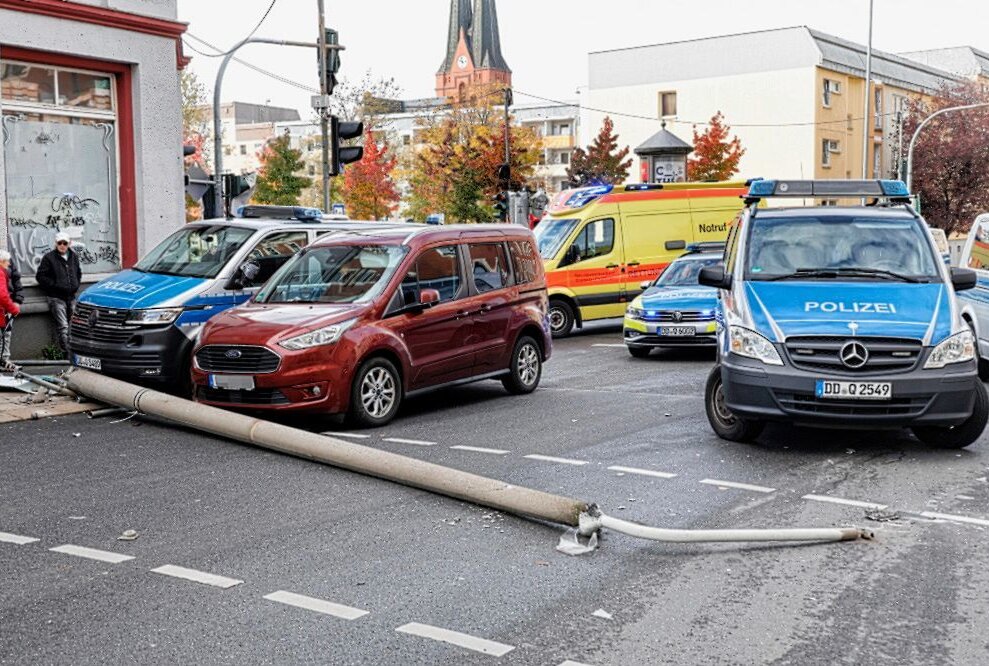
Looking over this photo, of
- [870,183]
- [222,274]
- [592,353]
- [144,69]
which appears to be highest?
[144,69]

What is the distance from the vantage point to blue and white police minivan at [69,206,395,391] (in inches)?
488

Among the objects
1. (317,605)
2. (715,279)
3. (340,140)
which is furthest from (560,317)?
(317,605)

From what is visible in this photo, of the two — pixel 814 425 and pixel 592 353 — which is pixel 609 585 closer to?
pixel 814 425

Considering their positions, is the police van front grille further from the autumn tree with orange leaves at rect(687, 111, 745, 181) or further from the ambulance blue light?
the autumn tree with orange leaves at rect(687, 111, 745, 181)

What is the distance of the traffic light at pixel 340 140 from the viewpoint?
1847 centimetres

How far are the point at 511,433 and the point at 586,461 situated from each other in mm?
1534

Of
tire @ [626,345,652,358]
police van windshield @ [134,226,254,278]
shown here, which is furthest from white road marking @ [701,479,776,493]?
tire @ [626,345,652,358]

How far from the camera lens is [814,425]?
9.14m

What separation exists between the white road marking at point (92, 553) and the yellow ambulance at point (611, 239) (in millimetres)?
14991

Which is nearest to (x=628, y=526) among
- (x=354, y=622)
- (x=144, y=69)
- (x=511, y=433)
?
(x=354, y=622)

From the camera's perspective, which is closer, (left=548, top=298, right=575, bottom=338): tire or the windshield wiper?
the windshield wiper

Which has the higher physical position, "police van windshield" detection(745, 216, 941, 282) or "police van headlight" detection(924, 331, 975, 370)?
"police van windshield" detection(745, 216, 941, 282)

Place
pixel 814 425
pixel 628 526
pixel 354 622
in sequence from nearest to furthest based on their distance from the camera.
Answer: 1. pixel 354 622
2. pixel 628 526
3. pixel 814 425

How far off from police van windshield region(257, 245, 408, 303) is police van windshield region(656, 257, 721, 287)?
743cm
